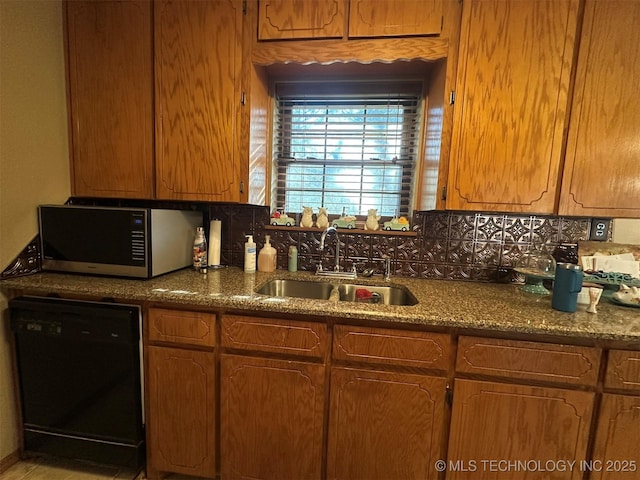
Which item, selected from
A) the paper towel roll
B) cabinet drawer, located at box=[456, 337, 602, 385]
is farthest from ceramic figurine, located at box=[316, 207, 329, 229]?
cabinet drawer, located at box=[456, 337, 602, 385]

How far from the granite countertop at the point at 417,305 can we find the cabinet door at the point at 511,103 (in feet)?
1.42

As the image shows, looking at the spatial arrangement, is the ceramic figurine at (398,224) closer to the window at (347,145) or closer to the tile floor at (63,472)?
the window at (347,145)

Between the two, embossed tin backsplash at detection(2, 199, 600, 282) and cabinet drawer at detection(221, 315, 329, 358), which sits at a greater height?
embossed tin backsplash at detection(2, 199, 600, 282)

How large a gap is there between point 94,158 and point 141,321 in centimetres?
96

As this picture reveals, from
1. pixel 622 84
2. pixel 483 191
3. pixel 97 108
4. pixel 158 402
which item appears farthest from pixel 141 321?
pixel 622 84

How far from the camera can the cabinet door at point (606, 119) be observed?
4.10ft

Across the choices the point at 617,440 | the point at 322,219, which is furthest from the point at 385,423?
the point at 322,219

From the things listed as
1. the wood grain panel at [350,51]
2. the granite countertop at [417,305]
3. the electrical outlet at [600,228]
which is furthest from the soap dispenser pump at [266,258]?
the electrical outlet at [600,228]

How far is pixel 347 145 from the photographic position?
188 centimetres

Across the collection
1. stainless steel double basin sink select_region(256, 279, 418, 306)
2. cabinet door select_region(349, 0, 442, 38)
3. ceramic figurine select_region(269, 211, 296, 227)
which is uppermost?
cabinet door select_region(349, 0, 442, 38)

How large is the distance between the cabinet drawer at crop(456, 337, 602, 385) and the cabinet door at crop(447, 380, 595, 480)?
2.0 inches

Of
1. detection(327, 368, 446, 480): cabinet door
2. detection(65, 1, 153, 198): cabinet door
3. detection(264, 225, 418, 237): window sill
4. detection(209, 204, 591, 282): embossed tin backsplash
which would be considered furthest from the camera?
detection(264, 225, 418, 237): window sill

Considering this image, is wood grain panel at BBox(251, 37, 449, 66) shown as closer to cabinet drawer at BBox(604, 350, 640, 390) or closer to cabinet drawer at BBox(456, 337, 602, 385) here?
cabinet drawer at BBox(456, 337, 602, 385)

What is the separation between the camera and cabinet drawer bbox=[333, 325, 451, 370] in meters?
1.14
